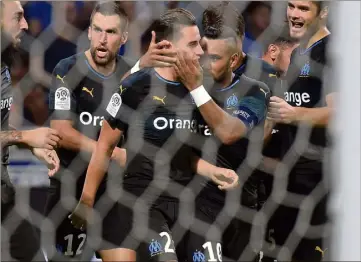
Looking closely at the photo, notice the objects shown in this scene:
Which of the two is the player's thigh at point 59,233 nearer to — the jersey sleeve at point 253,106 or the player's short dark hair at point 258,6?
the jersey sleeve at point 253,106

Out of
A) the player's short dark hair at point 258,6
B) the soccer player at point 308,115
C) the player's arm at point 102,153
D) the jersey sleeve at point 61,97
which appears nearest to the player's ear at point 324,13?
the soccer player at point 308,115

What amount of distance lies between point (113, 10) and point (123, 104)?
20 centimetres

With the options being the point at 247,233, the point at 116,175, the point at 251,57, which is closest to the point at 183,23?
the point at 251,57

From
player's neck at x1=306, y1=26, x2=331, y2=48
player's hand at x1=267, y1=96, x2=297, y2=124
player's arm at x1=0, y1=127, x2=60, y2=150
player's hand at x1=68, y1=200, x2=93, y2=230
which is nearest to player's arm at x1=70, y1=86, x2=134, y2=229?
player's hand at x1=68, y1=200, x2=93, y2=230

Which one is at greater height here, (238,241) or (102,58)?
(102,58)

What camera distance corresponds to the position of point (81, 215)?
192 cm

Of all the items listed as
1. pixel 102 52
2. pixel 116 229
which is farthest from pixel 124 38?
pixel 116 229

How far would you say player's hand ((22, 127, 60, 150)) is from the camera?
5.79 ft

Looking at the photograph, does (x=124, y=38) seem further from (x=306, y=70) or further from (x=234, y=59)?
(x=306, y=70)

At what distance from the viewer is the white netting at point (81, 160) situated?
5.87 ft

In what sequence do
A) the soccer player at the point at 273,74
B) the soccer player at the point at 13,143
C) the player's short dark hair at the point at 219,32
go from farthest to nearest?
the soccer player at the point at 273,74
the player's short dark hair at the point at 219,32
the soccer player at the point at 13,143

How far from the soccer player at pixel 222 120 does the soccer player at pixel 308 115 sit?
0.23 ft

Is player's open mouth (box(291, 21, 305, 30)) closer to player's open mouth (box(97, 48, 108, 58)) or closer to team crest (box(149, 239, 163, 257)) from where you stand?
player's open mouth (box(97, 48, 108, 58))

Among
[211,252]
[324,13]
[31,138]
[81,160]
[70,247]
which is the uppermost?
[324,13]
